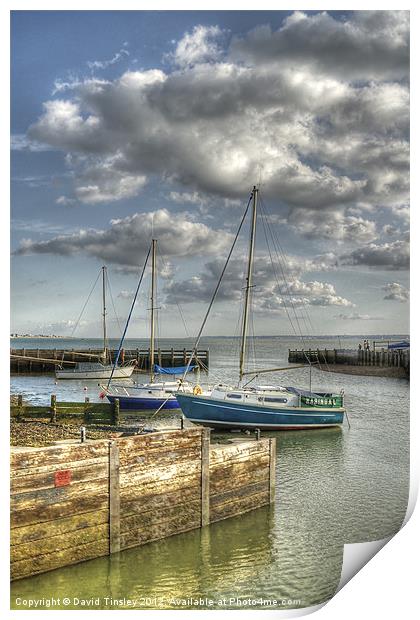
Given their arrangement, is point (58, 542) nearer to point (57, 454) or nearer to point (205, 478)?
point (57, 454)

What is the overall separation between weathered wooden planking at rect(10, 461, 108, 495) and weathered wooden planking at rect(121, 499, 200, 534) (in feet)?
2.19

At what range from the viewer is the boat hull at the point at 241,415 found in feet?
53.2

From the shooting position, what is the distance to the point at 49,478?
6176 millimetres

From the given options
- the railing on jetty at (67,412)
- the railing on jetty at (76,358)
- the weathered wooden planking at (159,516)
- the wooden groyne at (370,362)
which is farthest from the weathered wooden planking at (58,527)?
the railing on jetty at (76,358)

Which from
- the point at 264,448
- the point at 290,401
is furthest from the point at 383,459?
the point at 264,448

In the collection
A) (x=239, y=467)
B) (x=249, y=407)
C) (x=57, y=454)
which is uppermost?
(x=57, y=454)

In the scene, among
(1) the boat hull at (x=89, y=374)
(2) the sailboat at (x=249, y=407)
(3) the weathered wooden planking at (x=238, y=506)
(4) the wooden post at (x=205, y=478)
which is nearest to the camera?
(4) the wooden post at (x=205, y=478)

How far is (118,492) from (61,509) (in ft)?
2.45

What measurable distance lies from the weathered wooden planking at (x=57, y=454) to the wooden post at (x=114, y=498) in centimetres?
11

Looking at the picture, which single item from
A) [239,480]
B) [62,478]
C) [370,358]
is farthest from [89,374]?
[62,478]

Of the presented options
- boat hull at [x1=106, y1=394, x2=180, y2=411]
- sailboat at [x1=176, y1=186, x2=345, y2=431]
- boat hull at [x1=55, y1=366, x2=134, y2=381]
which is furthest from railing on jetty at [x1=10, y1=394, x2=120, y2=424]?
boat hull at [x1=55, y1=366, x2=134, y2=381]

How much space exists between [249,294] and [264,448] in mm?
7552

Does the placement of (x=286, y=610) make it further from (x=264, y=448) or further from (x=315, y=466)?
(x=315, y=466)

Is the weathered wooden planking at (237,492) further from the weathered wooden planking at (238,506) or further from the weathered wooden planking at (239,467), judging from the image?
the weathered wooden planking at (239,467)
